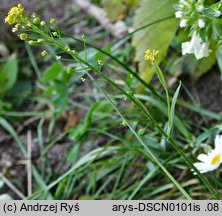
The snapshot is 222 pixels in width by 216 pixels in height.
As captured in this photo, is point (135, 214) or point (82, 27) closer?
point (135, 214)

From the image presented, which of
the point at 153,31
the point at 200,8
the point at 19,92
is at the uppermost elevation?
the point at 200,8

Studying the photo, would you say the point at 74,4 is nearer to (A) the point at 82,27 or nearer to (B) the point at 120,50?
(A) the point at 82,27

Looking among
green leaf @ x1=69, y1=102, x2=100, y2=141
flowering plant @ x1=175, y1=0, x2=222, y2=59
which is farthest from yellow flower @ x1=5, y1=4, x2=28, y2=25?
green leaf @ x1=69, y1=102, x2=100, y2=141

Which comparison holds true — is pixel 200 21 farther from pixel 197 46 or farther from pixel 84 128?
pixel 84 128

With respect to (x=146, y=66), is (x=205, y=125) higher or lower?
lower

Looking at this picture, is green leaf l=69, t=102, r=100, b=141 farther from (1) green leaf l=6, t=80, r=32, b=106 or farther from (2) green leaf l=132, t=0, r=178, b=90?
(1) green leaf l=6, t=80, r=32, b=106

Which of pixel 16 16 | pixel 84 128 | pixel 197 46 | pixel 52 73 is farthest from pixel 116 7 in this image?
pixel 16 16

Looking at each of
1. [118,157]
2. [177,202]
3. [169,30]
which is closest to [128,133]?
[118,157]
